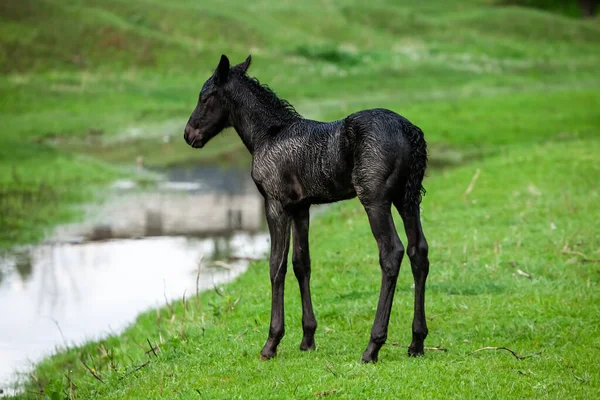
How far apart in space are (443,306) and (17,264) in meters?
7.91

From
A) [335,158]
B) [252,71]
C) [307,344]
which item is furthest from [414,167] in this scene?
[252,71]

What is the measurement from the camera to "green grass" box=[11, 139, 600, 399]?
7.24 m

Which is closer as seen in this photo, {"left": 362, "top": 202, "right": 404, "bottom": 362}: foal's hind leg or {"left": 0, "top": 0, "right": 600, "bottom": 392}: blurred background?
{"left": 362, "top": 202, "right": 404, "bottom": 362}: foal's hind leg

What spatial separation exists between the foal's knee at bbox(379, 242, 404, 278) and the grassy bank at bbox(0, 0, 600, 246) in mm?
10504

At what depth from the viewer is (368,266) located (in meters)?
12.0

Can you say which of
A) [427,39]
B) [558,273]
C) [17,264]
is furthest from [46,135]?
[427,39]

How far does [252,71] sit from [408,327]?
2806cm

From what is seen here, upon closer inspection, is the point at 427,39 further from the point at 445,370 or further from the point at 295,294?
the point at 445,370

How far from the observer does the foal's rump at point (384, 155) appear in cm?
739

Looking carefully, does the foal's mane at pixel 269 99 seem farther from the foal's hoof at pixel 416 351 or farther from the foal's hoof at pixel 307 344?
the foal's hoof at pixel 416 351

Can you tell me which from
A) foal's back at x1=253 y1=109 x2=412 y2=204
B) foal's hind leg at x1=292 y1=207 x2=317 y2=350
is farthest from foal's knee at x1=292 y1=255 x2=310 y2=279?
foal's back at x1=253 y1=109 x2=412 y2=204

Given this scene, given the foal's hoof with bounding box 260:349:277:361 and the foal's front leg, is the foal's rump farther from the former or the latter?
the foal's hoof with bounding box 260:349:277:361

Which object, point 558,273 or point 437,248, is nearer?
point 558,273

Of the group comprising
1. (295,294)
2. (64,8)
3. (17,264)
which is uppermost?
(64,8)
